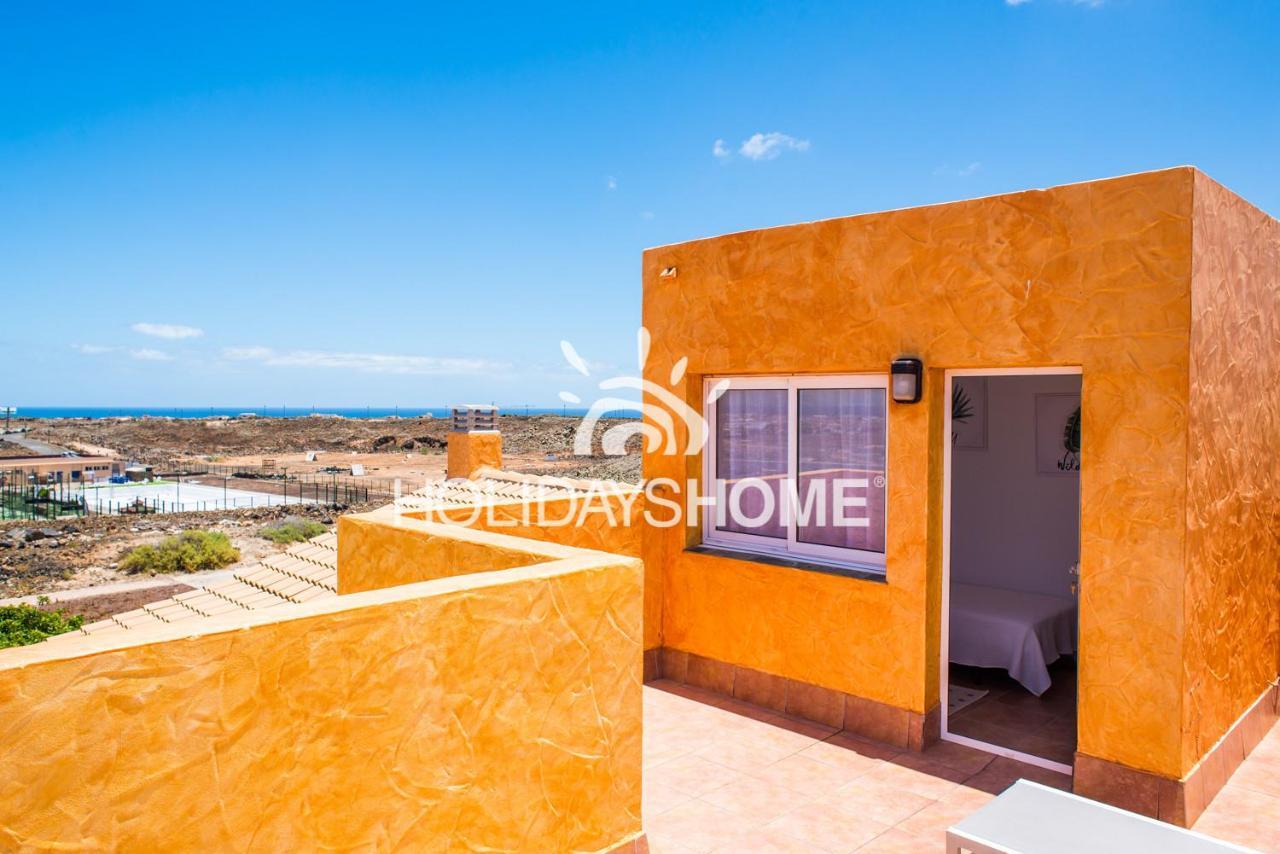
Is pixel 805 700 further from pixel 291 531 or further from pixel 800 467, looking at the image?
pixel 291 531

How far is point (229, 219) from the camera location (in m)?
55.8

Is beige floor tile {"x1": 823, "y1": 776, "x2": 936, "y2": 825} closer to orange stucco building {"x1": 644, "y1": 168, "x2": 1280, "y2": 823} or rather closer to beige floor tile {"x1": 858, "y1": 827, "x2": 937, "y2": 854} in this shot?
beige floor tile {"x1": 858, "y1": 827, "x2": 937, "y2": 854}

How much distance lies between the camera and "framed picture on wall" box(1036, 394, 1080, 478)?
30.4 feet

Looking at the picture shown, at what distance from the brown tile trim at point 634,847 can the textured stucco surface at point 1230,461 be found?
3.56 metres

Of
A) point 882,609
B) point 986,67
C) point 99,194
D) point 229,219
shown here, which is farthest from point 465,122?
point 99,194

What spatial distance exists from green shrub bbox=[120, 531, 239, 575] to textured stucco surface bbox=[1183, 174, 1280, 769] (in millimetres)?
23458

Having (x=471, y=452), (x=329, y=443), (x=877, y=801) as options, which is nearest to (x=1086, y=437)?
(x=877, y=801)

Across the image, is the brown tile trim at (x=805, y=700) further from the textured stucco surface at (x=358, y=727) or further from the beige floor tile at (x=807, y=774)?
the textured stucco surface at (x=358, y=727)

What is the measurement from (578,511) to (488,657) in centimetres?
369

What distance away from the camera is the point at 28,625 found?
12.0 meters

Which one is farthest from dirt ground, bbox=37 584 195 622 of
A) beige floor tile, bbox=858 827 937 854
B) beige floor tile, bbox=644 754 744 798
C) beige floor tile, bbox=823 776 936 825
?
beige floor tile, bbox=858 827 937 854

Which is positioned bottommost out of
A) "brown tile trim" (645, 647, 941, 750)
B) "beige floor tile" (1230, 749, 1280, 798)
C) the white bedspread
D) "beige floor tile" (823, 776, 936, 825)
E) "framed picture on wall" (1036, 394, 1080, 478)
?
"beige floor tile" (823, 776, 936, 825)

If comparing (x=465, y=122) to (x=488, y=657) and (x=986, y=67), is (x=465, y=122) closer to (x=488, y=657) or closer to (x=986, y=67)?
(x=986, y=67)

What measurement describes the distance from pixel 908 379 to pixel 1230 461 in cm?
232
